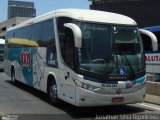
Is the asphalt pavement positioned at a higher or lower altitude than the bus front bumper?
lower

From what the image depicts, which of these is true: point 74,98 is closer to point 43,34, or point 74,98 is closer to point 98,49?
point 98,49

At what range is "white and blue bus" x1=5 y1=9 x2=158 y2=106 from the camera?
1156 cm

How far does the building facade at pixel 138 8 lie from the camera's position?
53.0 metres

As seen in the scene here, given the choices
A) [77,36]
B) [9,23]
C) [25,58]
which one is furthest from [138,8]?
[9,23]

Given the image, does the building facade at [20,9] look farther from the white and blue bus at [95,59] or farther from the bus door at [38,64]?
the white and blue bus at [95,59]

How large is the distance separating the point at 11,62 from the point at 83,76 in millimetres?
11118

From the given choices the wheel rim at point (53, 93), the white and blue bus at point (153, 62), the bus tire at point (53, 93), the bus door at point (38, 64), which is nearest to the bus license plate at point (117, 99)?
the bus tire at point (53, 93)

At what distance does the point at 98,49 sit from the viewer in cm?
1188

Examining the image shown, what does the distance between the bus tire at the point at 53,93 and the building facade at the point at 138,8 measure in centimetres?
3897

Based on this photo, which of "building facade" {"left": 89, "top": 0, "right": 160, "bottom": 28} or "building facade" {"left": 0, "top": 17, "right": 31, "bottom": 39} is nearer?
"building facade" {"left": 89, "top": 0, "right": 160, "bottom": 28}

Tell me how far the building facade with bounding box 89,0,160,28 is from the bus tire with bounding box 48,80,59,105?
39.0 m

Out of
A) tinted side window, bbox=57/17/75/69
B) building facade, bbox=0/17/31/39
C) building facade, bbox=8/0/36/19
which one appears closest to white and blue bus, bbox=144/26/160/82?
tinted side window, bbox=57/17/75/69

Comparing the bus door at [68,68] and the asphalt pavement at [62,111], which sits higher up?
the bus door at [68,68]

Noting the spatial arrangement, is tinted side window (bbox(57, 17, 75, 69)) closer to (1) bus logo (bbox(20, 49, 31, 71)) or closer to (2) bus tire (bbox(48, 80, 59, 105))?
(2) bus tire (bbox(48, 80, 59, 105))
